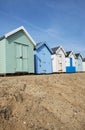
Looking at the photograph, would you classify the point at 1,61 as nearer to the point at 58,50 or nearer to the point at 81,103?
the point at 81,103

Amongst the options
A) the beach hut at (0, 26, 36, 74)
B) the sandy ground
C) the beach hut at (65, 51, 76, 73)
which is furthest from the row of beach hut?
the sandy ground

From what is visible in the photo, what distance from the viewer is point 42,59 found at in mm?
21953

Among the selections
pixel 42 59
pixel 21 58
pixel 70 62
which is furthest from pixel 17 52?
pixel 70 62

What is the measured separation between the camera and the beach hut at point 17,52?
16484 millimetres

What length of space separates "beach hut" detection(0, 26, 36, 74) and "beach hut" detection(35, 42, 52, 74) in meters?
1.63

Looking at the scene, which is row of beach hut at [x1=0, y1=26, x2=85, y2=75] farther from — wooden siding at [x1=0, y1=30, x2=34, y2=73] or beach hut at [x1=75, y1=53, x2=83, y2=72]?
beach hut at [x1=75, y1=53, x2=83, y2=72]

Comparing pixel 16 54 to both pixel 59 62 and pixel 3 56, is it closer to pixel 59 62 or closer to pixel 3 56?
pixel 3 56

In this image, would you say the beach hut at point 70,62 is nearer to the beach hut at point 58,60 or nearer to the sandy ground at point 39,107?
the beach hut at point 58,60

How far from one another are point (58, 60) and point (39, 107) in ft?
60.8

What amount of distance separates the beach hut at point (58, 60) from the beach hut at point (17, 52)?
6.83 meters

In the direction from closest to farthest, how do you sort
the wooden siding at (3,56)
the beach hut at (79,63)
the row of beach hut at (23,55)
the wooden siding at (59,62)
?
the wooden siding at (3,56) < the row of beach hut at (23,55) < the wooden siding at (59,62) < the beach hut at (79,63)

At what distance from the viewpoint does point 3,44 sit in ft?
54.2

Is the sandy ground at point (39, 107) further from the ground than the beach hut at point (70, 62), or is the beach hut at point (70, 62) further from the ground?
the beach hut at point (70, 62)

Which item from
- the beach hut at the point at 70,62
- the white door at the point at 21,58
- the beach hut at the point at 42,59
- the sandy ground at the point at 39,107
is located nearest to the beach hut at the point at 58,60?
the beach hut at the point at 70,62
